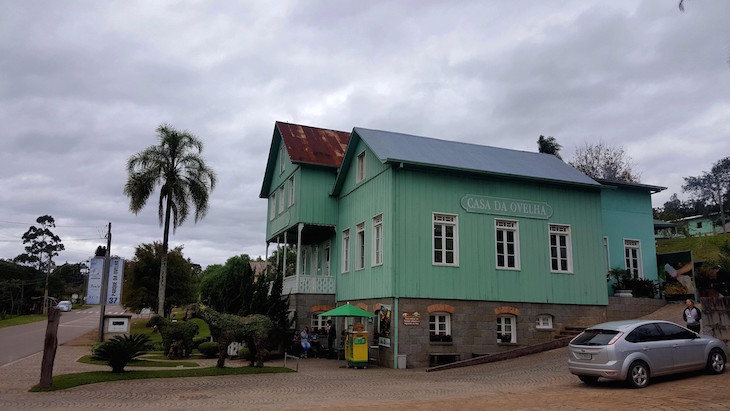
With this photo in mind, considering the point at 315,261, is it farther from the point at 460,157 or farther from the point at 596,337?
the point at 596,337

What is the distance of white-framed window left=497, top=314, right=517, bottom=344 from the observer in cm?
2067

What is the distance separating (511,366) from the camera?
17297 millimetres

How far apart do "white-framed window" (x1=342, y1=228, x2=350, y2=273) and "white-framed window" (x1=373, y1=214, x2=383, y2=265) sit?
3.30 meters

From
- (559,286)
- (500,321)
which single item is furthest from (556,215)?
(500,321)

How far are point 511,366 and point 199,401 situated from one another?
9.83 meters

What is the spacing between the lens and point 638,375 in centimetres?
1190

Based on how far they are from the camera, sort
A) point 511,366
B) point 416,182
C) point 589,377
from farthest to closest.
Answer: point 416,182 < point 511,366 < point 589,377

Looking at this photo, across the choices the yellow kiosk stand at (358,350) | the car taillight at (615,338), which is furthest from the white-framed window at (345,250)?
the car taillight at (615,338)

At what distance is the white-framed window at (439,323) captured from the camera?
1961cm

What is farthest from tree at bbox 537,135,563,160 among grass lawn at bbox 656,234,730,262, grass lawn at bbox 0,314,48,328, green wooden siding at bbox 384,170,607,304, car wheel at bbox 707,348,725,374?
grass lawn at bbox 0,314,48,328

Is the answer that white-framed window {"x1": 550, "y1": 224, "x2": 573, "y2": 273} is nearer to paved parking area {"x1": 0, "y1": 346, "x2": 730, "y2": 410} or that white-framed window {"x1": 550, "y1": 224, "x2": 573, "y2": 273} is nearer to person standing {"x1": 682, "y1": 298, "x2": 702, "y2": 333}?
paved parking area {"x1": 0, "y1": 346, "x2": 730, "y2": 410}

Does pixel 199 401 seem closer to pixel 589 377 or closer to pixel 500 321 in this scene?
pixel 589 377

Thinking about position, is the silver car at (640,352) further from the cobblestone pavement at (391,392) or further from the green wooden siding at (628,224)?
the green wooden siding at (628,224)

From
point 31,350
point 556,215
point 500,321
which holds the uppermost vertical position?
point 556,215
